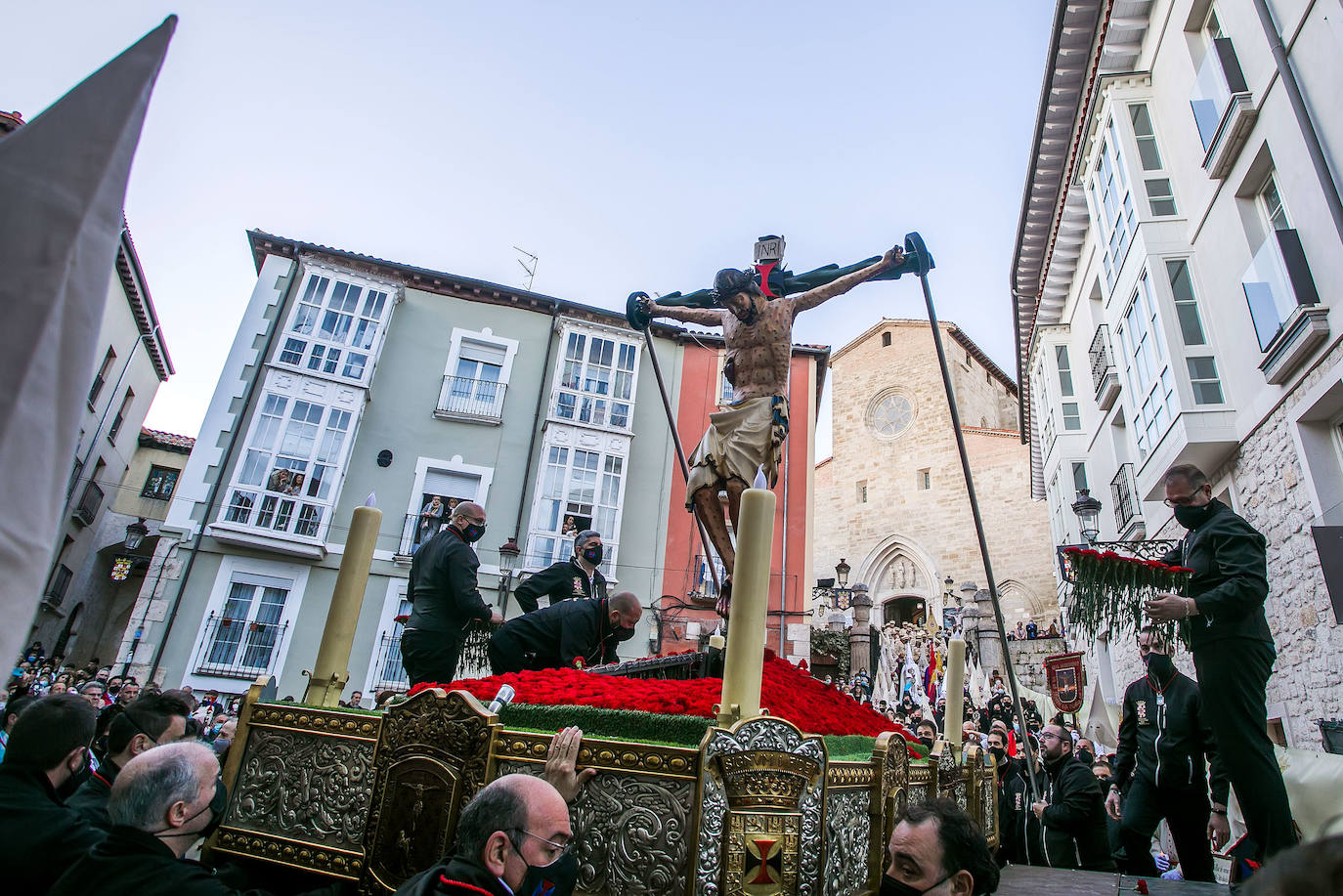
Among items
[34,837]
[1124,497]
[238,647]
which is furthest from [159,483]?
[1124,497]

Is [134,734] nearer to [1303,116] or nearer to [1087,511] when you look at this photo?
[1303,116]

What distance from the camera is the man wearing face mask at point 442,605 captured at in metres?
4.12

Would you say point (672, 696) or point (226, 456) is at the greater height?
point (226, 456)

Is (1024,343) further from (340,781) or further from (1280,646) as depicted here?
(340,781)

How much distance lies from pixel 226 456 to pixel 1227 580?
18352 millimetres

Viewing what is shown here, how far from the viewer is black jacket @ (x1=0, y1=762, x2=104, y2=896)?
6.67ft

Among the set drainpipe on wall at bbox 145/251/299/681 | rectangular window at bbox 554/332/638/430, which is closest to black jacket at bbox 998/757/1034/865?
rectangular window at bbox 554/332/638/430

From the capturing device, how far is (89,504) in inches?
848

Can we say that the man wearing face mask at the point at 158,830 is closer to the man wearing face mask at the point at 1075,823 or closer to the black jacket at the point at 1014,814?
the man wearing face mask at the point at 1075,823

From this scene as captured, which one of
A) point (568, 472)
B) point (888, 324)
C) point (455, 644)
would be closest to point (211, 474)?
point (568, 472)

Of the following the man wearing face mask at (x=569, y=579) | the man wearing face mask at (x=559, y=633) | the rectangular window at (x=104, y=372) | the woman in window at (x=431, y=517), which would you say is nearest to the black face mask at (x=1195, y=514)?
the man wearing face mask at (x=559, y=633)

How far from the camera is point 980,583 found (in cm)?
2988

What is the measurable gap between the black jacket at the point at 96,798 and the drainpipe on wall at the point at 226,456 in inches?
564

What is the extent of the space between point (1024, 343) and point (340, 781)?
2191 centimetres
